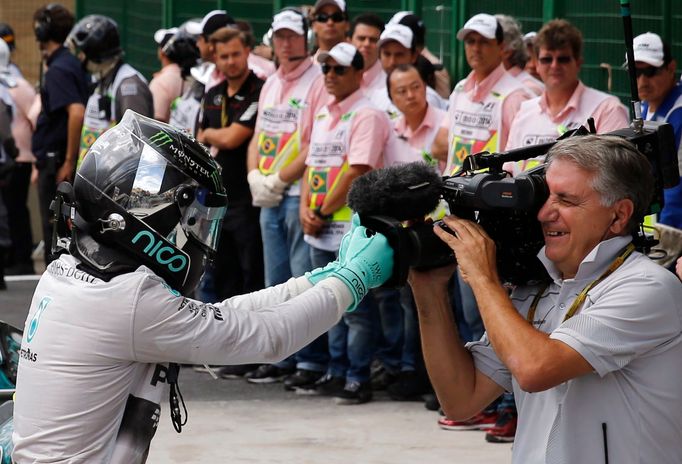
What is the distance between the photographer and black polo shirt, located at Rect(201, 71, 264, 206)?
27.5ft

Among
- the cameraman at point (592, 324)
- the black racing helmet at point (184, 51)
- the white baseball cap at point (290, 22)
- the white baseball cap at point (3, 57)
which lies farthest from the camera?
the white baseball cap at point (3, 57)

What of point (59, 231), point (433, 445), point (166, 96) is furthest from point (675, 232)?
point (166, 96)

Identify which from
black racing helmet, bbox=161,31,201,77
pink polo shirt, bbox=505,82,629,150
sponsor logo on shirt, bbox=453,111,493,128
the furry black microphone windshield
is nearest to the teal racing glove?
the furry black microphone windshield

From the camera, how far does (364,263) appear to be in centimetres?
343

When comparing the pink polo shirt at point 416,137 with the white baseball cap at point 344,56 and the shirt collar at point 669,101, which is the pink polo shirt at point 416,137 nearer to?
the white baseball cap at point 344,56

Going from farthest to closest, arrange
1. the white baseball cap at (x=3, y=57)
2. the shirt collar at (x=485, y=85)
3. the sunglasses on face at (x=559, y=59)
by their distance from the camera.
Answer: the white baseball cap at (x=3, y=57)
the shirt collar at (x=485, y=85)
the sunglasses on face at (x=559, y=59)

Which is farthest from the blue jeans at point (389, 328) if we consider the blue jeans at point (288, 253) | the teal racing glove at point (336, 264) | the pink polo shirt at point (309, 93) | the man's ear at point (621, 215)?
the man's ear at point (621, 215)

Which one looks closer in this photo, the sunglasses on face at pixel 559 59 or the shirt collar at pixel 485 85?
the sunglasses on face at pixel 559 59

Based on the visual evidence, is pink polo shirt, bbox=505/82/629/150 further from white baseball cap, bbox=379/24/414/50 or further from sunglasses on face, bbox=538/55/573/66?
white baseball cap, bbox=379/24/414/50

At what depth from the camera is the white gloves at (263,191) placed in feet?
25.8

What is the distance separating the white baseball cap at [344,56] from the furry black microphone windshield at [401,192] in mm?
4206

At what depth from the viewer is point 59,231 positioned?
11.7 feet

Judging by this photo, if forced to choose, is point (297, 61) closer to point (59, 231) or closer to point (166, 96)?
point (166, 96)

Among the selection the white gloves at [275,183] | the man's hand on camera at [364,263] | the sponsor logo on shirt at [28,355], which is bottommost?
the white gloves at [275,183]
